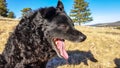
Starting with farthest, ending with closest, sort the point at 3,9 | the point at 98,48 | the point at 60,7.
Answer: the point at 3,9, the point at 98,48, the point at 60,7

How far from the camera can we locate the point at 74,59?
13680 mm

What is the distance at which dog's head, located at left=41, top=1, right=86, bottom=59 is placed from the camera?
691cm

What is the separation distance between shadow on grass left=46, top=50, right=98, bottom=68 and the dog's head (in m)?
5.28

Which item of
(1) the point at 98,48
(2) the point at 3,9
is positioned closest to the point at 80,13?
(2) the point at 3,9

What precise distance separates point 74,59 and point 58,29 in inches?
268

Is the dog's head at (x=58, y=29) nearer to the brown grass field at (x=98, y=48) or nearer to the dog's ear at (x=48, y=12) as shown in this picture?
the dog's ear at (x=48, y=12)

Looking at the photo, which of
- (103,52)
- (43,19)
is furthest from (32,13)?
(103,52)

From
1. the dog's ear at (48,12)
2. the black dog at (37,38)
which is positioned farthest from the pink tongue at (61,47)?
the dog's ear at (48,12)

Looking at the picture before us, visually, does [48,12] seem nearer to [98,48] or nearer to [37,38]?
[37,38]

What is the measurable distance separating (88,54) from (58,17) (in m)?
8.03

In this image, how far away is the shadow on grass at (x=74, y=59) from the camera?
1266 cm

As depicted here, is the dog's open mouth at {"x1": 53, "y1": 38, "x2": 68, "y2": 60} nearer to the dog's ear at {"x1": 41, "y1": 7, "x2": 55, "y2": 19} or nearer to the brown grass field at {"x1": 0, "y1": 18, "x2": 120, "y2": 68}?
the dog's ear at {"x1": 41, "y1": 7, "x2": 55, "y2": 19}

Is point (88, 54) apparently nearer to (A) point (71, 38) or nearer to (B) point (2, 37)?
(B) point (2, 37)

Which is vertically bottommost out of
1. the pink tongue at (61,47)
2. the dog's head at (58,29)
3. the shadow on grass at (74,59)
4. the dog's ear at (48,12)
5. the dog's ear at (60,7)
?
the shadow on grass at (74,59)
